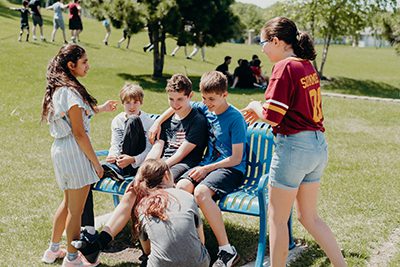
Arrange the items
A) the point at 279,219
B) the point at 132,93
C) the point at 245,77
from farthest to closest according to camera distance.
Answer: the point at 245,77 < the point at 132,93 < the point at 279,219

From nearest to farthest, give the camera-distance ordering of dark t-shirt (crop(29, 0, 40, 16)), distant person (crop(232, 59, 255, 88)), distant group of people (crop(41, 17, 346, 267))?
distant group of people (crop(41, 17, 346, 267)), distant person (crop(232, 59, 255, 88)), dark t-shirt (crop(29, 0, 40, 16))

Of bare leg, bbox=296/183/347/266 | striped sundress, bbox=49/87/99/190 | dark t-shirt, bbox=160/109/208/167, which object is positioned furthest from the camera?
dark t-shirt, bbox=160/109/208/167

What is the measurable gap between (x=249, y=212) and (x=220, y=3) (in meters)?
13.0

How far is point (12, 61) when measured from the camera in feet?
53.2

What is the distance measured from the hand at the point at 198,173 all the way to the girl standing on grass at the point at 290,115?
2.95 feet

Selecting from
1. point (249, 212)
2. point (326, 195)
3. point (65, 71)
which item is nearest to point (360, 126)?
point (326, 195)

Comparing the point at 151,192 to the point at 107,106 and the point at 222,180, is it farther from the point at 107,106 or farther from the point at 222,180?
the point at 107,106

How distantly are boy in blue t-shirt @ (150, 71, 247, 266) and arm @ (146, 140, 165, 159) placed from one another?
1.27 feet

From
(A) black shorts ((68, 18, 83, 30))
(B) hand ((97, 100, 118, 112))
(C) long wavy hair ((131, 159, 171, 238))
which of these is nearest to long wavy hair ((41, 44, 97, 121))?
(B) hand ((97, 100, 118, 112))

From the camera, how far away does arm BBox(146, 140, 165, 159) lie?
485 cm

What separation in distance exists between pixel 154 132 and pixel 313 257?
1.67m

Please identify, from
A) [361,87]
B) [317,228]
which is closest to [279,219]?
[317,228]

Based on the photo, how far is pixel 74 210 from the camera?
4160 millimetres

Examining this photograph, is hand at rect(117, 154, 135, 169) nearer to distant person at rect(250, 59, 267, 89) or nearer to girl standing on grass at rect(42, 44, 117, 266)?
girl standing on grass at rect(42, 44, 117, 266)
